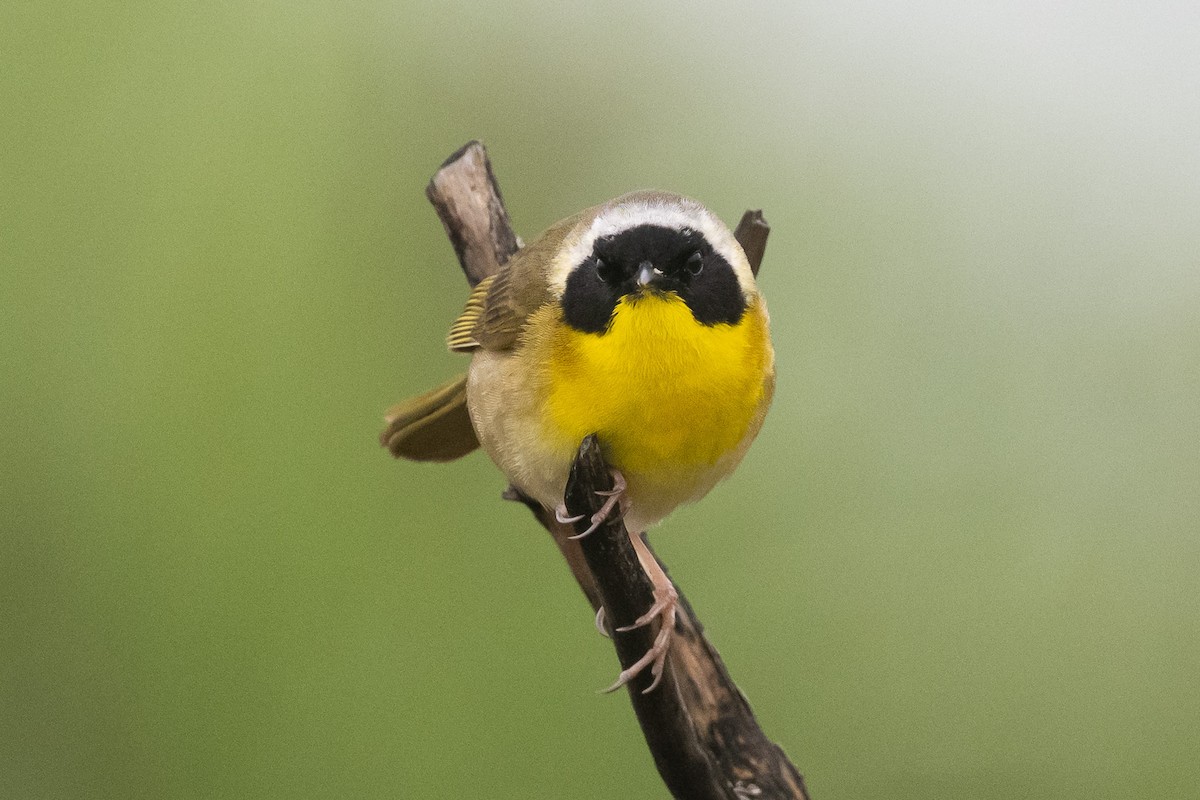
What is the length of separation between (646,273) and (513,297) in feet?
1.26

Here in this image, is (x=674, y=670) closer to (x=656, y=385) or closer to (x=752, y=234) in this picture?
(x=656, y=385)

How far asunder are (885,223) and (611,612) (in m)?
1.42

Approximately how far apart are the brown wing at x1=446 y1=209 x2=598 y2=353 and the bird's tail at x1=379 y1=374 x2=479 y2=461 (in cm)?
15

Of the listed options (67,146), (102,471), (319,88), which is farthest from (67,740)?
(319,88)

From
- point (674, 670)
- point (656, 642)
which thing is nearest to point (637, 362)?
point (656, 642)

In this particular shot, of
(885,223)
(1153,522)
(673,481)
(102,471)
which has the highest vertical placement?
(102,471)

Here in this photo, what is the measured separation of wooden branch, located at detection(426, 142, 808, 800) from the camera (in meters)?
1.66

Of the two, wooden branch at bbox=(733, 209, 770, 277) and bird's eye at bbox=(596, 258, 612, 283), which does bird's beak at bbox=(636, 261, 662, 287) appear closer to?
bird's eye at bbox=(596, 258, 612, 283)

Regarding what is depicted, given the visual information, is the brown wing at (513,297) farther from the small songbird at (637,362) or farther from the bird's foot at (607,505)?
the bird's foot at (607,505)

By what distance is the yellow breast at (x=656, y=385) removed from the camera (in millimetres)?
1659

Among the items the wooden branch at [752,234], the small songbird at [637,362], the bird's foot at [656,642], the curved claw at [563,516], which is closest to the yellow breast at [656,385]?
the small songbird at [637,362]

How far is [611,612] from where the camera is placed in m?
1.75

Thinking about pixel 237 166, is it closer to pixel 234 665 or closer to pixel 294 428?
pixel 294 428

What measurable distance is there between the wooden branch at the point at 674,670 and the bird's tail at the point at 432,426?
162 millimetres
